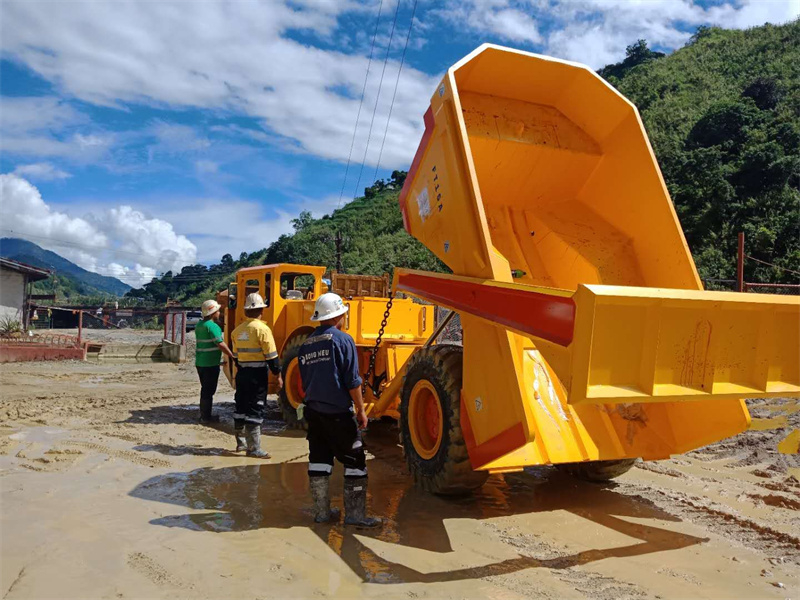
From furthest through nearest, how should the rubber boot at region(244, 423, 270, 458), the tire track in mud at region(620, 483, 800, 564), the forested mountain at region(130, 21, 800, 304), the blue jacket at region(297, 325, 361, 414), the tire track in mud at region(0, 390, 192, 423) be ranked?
the forested mountain at region(130, 21, 800, 304), the tire track in mud at region(0, 390, 192, 423), the rubber boot at region(244, 423, 270, 458), the blue jacket at region(297, 325, 361, 414), the tire track in mud at region(620, 483, 800, 564)

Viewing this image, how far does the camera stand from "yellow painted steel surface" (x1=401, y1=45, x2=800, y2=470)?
2973 millimetres

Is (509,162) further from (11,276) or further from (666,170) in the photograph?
(666,170)

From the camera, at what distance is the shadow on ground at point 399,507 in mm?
3439

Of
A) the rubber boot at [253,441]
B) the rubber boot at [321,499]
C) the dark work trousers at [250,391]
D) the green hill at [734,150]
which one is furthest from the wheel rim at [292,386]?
the green hill at [734,150]

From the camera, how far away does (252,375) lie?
19.9 ft

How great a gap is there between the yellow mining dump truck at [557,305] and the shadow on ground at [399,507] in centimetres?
26

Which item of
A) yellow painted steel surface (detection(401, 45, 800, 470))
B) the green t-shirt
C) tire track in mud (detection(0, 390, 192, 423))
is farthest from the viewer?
tire track in mud (detection(0, 390, 192, 423))

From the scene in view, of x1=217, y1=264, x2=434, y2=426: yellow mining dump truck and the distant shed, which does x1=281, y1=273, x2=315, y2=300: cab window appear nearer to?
x1=217, y1=264, x2=434, y2=426: yellow mining dump truck

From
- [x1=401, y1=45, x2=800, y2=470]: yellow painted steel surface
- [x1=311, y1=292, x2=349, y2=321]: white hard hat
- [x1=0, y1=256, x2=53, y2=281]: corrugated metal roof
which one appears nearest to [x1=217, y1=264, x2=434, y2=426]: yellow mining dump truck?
[x1=401, y1=45, x2=800, y2=470]: yellow painted steel surface

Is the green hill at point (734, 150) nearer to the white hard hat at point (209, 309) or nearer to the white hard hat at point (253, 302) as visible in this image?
the white hard hat at point (209, 309)

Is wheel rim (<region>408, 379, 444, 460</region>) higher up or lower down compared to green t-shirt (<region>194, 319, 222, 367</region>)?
lower down

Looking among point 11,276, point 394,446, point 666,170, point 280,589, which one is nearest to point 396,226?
point 666,170

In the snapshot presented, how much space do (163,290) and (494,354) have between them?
83.6 meters

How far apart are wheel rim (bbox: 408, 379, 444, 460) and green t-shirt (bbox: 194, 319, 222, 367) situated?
3.56 m
